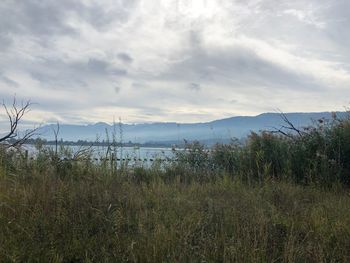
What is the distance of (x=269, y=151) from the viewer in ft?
34.7

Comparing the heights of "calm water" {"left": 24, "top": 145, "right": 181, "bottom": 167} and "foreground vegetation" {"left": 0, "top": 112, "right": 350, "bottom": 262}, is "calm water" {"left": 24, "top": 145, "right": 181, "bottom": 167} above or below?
above

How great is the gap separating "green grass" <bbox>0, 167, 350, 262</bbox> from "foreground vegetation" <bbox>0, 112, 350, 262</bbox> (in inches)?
0.5

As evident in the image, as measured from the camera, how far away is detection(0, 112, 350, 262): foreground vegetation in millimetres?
4652

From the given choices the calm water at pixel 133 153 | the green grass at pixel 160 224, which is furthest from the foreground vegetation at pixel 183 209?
the calm water at pixel 133 153

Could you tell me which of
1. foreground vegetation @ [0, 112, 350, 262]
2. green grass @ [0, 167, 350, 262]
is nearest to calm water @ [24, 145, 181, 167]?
foreground vegetation @ [0, 112, 350, 262]

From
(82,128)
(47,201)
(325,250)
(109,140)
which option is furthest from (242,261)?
(82,128)

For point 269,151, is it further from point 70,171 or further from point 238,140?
point 70,171

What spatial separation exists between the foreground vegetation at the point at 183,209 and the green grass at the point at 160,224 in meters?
0.01

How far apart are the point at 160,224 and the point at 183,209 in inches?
38.0

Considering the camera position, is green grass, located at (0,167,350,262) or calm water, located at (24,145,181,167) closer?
green grass, located at (0,167,350,262)

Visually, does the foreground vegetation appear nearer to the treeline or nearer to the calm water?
the treeline

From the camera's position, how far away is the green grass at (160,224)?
4.59 m

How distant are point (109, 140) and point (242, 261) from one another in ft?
19.9

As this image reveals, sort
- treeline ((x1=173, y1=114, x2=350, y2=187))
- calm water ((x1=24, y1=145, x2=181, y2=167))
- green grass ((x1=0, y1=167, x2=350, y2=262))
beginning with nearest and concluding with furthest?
1. green grass ((x1=0, y1=167, x2=350, y2=262))
2. treeline ((x1=173, y1=114, x2=350, y2=187))
3. calm water ((x1=24, y1=145, x2=181, y2=167))
